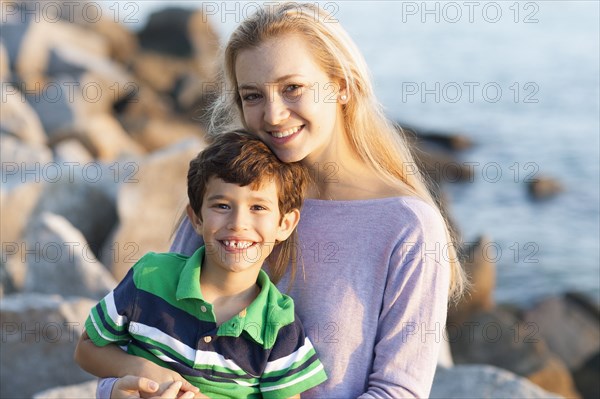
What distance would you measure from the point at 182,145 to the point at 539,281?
16.9 feet

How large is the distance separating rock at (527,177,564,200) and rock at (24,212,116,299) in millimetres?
8161

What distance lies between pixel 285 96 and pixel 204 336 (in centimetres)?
67

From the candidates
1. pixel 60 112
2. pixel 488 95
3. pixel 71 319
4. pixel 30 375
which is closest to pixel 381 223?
pixel 71 319

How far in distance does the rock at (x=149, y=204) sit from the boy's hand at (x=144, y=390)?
2854mm

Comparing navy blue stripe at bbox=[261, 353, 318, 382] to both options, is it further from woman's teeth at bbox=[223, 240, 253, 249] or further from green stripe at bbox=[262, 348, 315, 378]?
woman's teeth at bbox=[223, 240, 253, 249]

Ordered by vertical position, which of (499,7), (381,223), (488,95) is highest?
(499,7)

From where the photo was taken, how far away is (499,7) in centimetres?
2336

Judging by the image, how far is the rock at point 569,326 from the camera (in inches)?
279

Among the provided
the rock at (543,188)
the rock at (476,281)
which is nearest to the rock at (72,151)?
the rock at (476,281)

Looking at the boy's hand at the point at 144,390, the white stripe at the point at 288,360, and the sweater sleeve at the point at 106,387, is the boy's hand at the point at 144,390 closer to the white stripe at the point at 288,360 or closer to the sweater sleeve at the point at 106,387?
the sweater sleeve at the point at 106,387

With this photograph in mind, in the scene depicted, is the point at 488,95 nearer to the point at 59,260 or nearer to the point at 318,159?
the point at 59,260

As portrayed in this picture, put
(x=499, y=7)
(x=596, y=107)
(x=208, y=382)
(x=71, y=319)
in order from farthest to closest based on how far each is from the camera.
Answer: (x=499, y=7) → (x=596, y=107) → (x=71, y=319) → (x=208, y=382)

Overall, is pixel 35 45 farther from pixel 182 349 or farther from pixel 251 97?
pixel 182 349

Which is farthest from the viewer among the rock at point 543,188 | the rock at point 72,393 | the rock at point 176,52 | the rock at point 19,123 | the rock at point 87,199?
the rock at point 176,52
